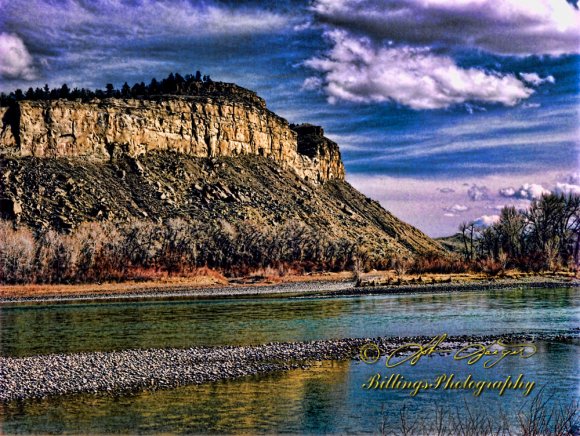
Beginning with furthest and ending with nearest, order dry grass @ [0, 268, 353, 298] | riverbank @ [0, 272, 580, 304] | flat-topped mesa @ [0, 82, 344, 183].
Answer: flat-topped mesa @ [0, 82, 344, 183]
dry grass @ [0, 268, 353, 298]
riverbank @ [0, 272, 580, 304]

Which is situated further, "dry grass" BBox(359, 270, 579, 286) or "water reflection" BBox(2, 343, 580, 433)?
"dry grass" BBox(359, 270, 579, 286)


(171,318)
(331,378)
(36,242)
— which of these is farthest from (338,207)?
(331,378)

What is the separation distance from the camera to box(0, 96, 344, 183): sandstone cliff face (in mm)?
99250

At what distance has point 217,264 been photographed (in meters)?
81.7

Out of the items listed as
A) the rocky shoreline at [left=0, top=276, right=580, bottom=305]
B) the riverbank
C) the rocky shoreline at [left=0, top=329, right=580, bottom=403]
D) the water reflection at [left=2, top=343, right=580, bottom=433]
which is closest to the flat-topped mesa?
the riverbank

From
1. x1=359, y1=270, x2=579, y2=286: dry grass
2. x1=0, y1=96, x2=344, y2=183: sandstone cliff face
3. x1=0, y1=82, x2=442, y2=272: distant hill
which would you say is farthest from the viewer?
x1=0, y1=96, x2=344, y2=183: sandstone cliff face

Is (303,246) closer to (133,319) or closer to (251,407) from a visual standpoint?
(133,319)

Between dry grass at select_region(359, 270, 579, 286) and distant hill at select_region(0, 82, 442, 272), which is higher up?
distant hill at select_region(0, 82, 442, 272)

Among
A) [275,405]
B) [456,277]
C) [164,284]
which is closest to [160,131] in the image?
[164,284]

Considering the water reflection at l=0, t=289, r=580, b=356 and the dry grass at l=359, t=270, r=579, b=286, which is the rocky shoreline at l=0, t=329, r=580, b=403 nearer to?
the water reflection at l=0, t=289, r=580, b=356

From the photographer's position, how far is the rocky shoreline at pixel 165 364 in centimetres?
1838

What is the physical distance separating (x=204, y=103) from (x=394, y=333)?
10686 cm

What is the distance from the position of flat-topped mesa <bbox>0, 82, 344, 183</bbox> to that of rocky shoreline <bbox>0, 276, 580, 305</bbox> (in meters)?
42.2

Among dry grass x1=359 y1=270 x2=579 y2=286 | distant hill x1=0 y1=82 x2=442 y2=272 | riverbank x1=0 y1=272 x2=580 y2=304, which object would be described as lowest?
riverbank x1=0 y1=272 x2=580 y2=304
